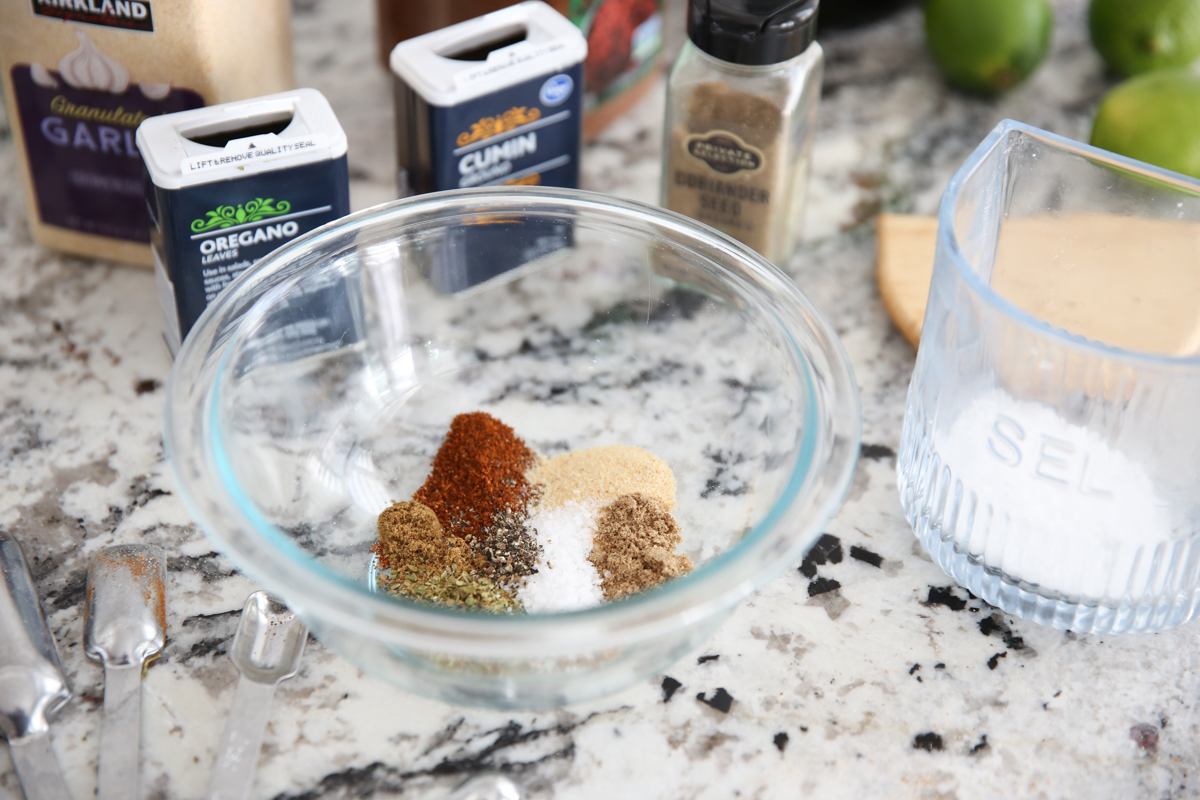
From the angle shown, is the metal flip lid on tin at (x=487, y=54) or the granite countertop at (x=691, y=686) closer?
the granite countertop at (x=691, y=686)

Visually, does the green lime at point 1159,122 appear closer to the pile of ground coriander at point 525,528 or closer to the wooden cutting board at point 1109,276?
the wooden cutting board at point 1109,276

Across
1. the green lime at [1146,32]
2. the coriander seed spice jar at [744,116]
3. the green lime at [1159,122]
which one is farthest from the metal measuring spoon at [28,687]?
the green lime at [1146,32]

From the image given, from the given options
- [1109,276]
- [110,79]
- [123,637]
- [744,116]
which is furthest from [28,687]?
[1109,276]

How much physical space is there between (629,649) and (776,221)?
1.30 ft

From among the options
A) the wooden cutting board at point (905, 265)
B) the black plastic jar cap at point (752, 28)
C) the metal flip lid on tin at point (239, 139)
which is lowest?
the wooden cutting board at point (905, 265)

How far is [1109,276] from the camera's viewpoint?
718 millimetres

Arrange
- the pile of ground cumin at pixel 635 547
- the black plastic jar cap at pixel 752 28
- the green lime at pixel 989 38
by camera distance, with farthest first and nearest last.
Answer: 1. the green lime at pixel 989 38
2. the black plastic jar cap at pixel 752 28
3. the pile of ground cumin at pixel 635 547

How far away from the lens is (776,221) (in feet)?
2.78

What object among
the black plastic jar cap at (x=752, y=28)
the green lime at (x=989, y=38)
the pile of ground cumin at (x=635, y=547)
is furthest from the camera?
the green lime at (x=989, y=38)

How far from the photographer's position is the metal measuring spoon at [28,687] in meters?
0.56

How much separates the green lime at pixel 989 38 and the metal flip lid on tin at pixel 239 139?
60 centimetres

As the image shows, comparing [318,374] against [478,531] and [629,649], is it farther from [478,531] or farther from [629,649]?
[629,649]

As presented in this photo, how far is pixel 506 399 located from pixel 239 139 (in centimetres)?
25

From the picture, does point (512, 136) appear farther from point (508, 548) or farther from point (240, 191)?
point (508, 548)
